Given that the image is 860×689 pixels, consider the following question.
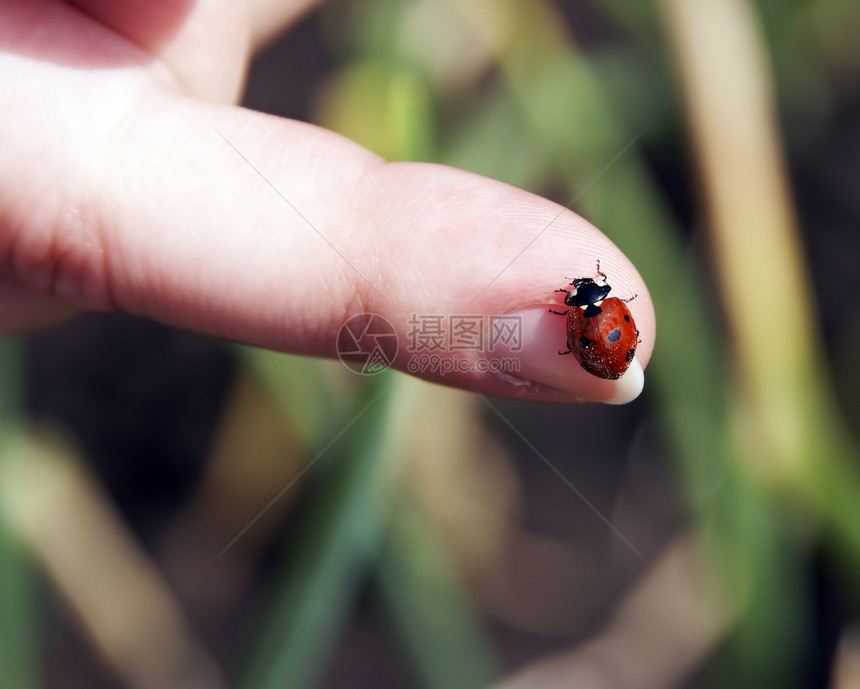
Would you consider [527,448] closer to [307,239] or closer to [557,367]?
[557,367]

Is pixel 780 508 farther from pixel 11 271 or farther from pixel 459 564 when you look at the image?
pixel 11 271

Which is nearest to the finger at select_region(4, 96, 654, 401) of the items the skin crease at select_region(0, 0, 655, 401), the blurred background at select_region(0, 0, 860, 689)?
the skin crease at select_region(0, 0, 655, 401)

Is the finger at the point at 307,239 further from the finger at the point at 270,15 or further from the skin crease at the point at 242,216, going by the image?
the finger at the point at 270,15

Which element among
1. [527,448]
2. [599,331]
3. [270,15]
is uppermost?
[270,15]

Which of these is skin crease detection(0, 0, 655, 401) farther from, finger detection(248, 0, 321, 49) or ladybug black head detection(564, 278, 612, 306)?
finger detection(248, 0, 321, 49)

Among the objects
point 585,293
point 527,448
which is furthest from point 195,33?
Result: point 527,448

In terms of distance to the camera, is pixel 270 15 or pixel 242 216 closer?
pixel 242 216
